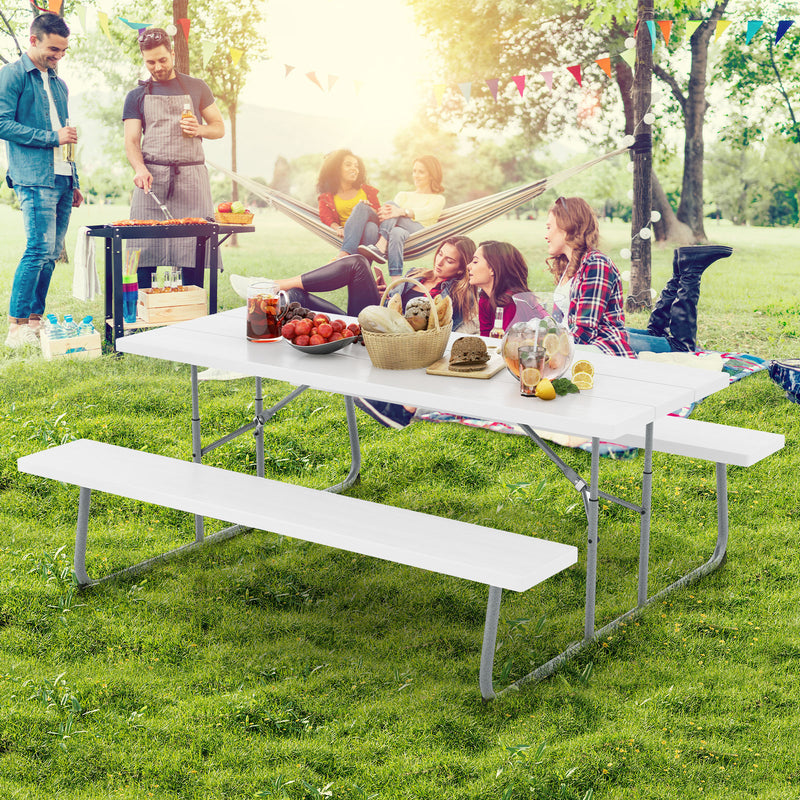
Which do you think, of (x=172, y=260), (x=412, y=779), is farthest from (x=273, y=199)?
(x=412, y=779)

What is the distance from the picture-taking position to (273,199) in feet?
21.5

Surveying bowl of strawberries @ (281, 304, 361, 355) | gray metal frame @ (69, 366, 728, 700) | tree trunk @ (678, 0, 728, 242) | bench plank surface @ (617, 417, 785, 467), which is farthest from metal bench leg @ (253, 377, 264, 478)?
tree trunk @ (678, 0, 728, 242)

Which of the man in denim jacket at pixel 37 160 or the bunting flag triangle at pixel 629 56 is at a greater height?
the bunting flag triangle at pixel 629 56

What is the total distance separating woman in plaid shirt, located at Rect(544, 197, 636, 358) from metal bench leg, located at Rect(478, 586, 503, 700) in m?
2.81

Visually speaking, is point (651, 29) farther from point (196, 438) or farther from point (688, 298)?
point (196, 438)

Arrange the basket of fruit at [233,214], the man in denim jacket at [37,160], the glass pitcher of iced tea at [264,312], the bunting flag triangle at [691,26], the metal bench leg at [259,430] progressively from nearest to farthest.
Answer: the glass pitcher of iced tea at [264,312] → the metal bench leg at [259,430] → the bunting flag triangle at [691,26] → the man in denim jacket at [37,160] → the basket of fruit at [233,214]

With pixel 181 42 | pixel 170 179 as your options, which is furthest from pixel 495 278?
pixel 181 42

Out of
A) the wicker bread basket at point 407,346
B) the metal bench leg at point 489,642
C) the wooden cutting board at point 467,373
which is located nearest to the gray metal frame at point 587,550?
the metal bench leg at point 489,642

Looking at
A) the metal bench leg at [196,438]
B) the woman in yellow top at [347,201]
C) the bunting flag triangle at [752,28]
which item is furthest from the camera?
the woman in yellow top at [347,201]

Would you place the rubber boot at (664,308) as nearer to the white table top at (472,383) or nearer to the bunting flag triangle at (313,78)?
the bunting flag triangle at (313,78)

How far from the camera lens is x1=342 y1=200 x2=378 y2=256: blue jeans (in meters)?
6.42

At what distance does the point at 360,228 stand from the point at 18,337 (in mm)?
2085

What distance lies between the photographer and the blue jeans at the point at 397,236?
20.8ft

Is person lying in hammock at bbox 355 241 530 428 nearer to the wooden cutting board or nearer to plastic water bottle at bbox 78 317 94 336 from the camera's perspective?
plastic water bottle at bbox 78 317 94 336
